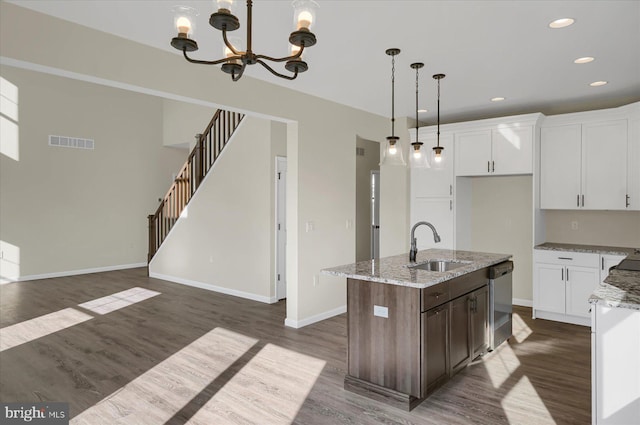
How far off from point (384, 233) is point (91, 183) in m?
6.28

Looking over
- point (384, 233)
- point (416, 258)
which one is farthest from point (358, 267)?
point (384, 233)

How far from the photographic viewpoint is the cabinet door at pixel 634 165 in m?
4.61

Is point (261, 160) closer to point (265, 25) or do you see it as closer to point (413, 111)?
point (413, 111)

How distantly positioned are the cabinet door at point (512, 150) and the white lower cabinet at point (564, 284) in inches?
43.2

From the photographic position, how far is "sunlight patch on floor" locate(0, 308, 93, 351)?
171 inches

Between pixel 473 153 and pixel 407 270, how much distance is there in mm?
2989

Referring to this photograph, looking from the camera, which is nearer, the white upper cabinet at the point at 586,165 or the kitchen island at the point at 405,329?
the kitchen island at the point at 405,329

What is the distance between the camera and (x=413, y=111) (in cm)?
579

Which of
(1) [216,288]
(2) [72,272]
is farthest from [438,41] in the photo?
(2) [72,272]

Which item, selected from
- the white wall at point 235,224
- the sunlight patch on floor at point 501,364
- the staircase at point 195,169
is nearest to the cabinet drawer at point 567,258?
the sunlight patch on floor at point 501,364

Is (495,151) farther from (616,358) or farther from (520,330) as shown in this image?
(616,358)

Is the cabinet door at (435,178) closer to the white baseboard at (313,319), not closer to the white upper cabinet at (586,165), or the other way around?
the white upper cabinet at (586,165)

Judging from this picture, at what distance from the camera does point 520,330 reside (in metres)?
4.72

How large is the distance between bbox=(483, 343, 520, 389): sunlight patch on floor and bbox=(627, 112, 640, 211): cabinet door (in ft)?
7.44
